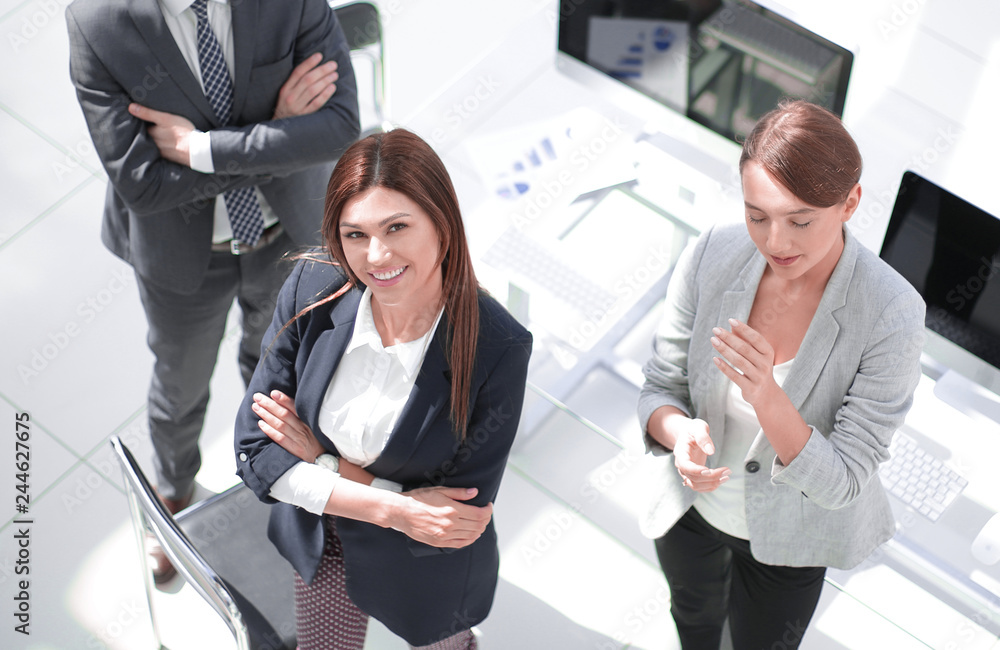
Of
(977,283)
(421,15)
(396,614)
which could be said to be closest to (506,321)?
(396,614)

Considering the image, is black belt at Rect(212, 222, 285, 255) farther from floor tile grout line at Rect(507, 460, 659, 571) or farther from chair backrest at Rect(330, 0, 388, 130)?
floor tile grout line at Rect(507, 460, 659, 571)

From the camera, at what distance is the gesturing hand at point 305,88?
272 centimetres

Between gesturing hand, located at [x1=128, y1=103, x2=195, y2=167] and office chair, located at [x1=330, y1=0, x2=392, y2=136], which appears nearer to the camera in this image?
gesturing hand, located at [x1=128, y1=103, x2=195, y2=167]

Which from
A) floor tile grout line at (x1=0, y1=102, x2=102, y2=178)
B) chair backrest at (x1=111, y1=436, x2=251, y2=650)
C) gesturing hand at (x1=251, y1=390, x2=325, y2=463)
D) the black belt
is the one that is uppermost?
gesturing hand at (x1=251, y1=390, x2=325, y2=463)

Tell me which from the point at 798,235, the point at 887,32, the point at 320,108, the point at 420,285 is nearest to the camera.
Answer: the point at 798,235

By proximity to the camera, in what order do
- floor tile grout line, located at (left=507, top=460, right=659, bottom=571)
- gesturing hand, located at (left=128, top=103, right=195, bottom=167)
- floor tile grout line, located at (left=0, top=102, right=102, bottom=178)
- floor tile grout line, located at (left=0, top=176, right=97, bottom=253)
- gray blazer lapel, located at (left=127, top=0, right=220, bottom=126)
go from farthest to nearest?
floor tile grout line, located at (left=0, top=102, right=102, bottom=178) → floor tile grout line, located at (left=0, top=176, right=97, bottom=253) → floor tile grout line, located at (left=507, top=460, right=659, bottom=571) → gesturing hand, located at (left=128, top=103, right=195, bottom=167) → gray blazer lapel, located at (left=127, top=0, right=220, bottom=126)

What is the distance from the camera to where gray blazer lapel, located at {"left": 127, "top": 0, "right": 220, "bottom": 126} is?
2473 mm

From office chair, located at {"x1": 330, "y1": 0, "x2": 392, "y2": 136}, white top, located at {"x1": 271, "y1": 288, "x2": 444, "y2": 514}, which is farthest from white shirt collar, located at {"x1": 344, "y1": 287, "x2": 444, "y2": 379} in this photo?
office chair, located at {"x1": 330, "y1": 0, "x2": 392, "y2": 136}

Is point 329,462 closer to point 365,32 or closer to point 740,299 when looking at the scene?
point 740,299

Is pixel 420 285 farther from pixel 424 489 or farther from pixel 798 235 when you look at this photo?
pixel 798 235

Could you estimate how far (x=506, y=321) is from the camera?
2248 millimetres

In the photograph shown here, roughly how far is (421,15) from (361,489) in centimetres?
325

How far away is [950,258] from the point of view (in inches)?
109

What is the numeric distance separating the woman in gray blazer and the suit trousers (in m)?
1.15
